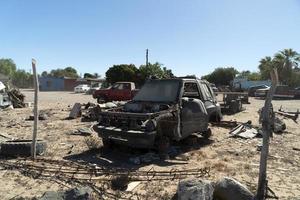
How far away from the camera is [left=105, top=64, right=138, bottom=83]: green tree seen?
46031 mm

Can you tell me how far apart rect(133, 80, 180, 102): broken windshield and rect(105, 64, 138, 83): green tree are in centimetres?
3601

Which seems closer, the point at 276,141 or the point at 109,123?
the point at 109,123

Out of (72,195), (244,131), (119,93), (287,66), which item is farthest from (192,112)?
(287,66)

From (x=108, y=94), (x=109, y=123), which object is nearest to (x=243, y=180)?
(x=109, y=123)

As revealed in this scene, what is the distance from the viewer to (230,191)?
554 cm

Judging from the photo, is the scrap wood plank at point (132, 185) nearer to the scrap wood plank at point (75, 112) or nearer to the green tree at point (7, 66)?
the scrap wood plank at point (75, 112)

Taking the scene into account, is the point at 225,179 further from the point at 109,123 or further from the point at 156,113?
the point at 109,123

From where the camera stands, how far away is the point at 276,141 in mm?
11383

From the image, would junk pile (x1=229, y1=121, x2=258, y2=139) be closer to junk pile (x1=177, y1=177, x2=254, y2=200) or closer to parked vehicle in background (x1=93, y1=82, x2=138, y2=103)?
junk pile (x1=177, y1=177, x2=254, y2=200)

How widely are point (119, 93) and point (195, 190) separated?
21.0 metres

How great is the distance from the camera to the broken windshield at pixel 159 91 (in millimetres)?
9409

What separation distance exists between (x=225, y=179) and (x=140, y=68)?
41.9 metres

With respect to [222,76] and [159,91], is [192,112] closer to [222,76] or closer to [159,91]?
[159,91]

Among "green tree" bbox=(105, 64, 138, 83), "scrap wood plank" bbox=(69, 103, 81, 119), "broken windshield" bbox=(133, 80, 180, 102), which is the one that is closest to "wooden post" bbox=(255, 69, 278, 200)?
"broken windshield" bbox=(133, 80, 180, 102)
